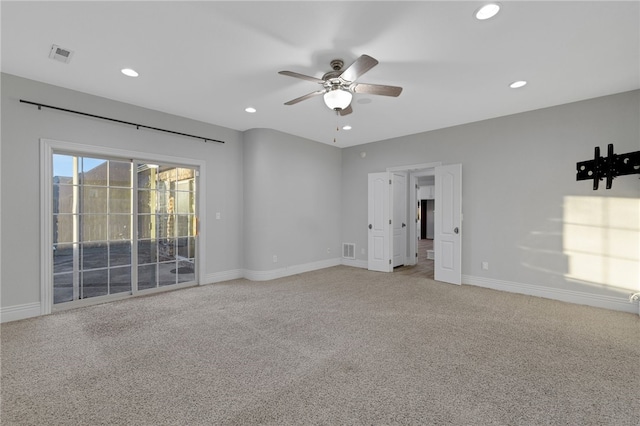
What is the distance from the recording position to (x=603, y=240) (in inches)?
152

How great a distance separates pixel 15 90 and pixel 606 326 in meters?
7.39

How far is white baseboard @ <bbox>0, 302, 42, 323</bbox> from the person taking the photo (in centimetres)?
322

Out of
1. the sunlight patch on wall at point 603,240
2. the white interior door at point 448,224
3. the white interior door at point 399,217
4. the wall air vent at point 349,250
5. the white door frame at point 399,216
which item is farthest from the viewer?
the wall air vent at point 349,250

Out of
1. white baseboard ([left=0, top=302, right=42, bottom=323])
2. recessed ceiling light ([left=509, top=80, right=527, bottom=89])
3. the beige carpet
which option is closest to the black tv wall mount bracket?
recessed ceiling light ([left=509, top=80, right=527, bottom=89])

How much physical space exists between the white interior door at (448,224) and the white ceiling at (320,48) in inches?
54.8

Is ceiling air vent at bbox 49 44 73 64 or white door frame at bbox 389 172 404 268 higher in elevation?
ceiling air vent at bbox 49 44 73 64

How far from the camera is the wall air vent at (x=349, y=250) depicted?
264 inches

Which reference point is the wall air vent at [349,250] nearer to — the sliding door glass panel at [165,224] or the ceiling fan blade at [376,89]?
the sliding door glass panel at [165,224]

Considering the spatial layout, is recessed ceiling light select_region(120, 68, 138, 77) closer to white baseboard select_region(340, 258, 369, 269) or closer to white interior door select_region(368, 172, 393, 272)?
white interior door select_region(368, 172, 393, 272)

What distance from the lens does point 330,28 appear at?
7.89 feet

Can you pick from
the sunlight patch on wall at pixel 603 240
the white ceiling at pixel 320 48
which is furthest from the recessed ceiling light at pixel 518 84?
the sunlight patch on wall at pixel 603 240

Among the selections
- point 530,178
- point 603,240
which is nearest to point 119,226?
point 530,178

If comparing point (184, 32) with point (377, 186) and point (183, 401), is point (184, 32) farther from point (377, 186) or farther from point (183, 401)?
point (377, 186)

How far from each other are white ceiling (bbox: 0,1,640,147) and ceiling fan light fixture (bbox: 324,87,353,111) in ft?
1.11
